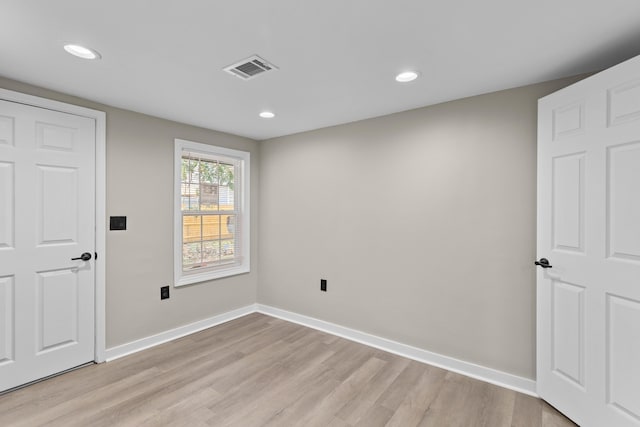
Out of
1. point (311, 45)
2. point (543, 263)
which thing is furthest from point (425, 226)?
point (311, 45)

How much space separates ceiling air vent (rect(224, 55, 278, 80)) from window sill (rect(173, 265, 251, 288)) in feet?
7.50

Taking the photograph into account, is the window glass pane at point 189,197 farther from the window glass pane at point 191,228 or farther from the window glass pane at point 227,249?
the window glass pane at point 227,249

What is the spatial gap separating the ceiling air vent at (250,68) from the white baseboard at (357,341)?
2.64 m

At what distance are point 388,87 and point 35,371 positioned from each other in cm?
355

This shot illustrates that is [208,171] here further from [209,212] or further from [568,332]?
[568,332]

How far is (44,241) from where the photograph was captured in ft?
8.08

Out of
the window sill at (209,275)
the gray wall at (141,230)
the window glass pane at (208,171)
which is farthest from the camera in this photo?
the window glass pane at (208,171)

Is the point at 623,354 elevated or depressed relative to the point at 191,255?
depressed

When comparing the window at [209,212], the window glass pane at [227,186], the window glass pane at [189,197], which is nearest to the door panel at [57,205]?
the window at [209,212]

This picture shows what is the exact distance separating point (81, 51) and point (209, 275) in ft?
8.16

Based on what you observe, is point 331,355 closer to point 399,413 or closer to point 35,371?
point 399,413

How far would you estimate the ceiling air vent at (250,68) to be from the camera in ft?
6.48

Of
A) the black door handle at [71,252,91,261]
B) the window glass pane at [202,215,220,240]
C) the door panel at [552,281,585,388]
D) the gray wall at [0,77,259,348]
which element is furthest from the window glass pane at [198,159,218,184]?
the door panel at [552,281,585,388]

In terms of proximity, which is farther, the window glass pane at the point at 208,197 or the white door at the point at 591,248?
the window glass pane at the point at 208,197
